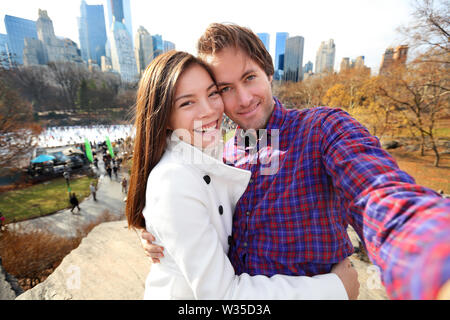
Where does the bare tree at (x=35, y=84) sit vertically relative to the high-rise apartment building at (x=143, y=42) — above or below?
below

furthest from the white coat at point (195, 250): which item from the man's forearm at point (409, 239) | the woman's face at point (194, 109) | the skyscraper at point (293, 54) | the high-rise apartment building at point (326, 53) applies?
the high-rise apartment building at point (326, 53)

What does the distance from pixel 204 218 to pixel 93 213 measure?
12.3 meters

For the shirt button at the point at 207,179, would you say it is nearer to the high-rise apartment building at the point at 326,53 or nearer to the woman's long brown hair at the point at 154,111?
the woman's long brown hair at the point at 154,111

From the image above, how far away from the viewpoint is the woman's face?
1318 mm

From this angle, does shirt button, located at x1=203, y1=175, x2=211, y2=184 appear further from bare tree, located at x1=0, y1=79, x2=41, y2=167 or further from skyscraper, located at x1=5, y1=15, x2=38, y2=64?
skyscraper, located at x1=5, y1=15, x2=38, y2=64

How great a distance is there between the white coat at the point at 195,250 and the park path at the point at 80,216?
1034 centimetres

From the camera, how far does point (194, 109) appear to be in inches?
52.8

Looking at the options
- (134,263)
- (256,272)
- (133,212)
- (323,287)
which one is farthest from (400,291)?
(134,263)

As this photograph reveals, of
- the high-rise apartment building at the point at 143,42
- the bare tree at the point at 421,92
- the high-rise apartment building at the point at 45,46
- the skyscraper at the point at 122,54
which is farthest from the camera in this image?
the skyscraper at the point at 122,54

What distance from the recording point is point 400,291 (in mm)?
670

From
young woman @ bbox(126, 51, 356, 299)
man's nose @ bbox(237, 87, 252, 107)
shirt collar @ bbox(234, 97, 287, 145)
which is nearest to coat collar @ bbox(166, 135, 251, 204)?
young woman @ bbox(126, 51, 356, 299)

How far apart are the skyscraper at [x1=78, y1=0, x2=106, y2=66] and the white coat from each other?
120 m

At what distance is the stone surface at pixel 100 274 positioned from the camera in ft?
12.8
